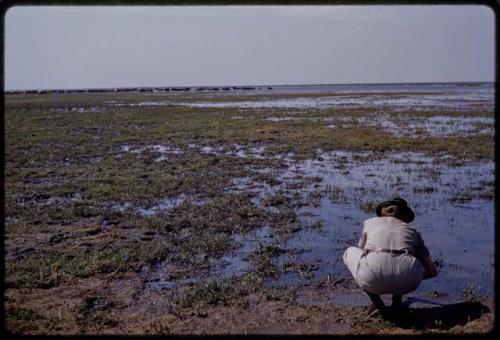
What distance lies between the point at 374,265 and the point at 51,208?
7.60 meters

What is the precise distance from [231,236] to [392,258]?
3.99m

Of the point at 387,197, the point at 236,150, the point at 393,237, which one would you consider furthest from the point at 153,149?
the point at 393,237

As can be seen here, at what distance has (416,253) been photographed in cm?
504

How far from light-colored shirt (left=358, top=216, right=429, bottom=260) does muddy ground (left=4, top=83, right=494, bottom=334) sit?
0.81 meters

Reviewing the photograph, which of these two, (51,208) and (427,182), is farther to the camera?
(427,182)

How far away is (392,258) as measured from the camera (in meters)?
4.80

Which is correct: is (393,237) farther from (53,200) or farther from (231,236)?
(53,200)

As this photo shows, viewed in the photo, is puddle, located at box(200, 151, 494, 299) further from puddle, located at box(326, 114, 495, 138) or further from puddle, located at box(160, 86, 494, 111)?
puddle, located at box(160, 86, 494, 111)

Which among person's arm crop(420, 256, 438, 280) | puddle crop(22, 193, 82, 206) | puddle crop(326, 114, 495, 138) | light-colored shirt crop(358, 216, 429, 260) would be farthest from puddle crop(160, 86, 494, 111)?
light-colored shirt crop(358, 216, 429, 260)

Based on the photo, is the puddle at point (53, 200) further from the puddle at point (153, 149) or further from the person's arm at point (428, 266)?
the person's arm at point (428, 266)

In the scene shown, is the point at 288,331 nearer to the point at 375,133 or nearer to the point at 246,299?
the point at 246,299

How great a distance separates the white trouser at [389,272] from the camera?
189 inches

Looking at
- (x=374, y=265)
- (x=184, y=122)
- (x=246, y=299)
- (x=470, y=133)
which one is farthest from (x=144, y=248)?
(x=184, y=122)

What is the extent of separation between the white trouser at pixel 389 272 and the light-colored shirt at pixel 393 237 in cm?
10
